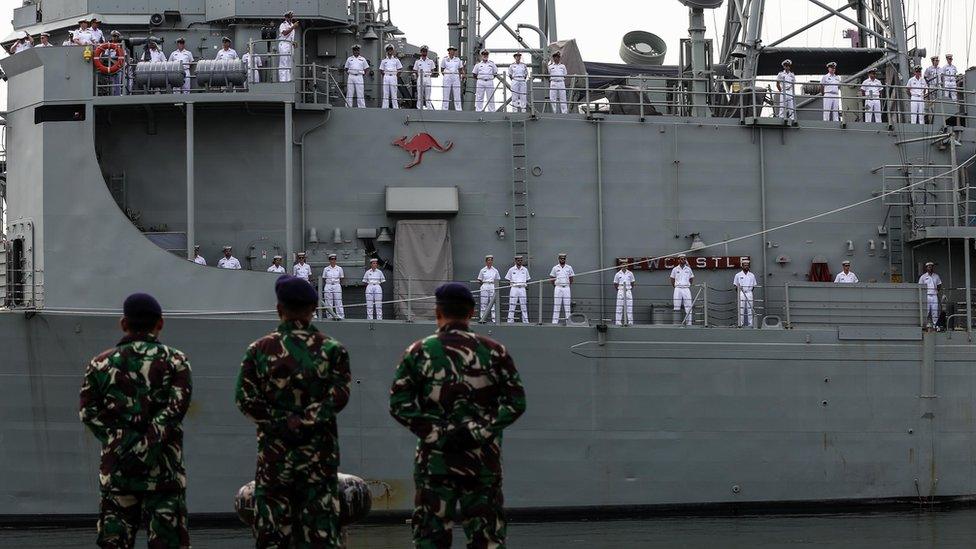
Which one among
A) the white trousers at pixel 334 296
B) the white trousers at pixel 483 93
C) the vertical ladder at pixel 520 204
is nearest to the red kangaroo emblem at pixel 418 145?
the vertical ladder at pixel 520 204

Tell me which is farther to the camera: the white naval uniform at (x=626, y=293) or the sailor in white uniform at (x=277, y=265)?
the white naval uniform at (x=626, y=293)

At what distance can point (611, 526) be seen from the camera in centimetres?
1562

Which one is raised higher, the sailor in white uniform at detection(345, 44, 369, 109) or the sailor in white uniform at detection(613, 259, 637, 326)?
the sailor in white uniform at detection(345, 44, 369, 109)

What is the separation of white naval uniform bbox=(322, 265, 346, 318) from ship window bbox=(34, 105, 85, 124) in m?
3.45

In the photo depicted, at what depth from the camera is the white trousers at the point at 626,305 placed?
1741 centimetres

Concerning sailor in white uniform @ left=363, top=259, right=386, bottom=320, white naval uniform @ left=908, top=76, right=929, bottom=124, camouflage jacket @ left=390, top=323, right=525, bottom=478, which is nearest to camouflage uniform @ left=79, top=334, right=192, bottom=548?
camouflage jacket @ left=390, top=323, right=525, bottom=478

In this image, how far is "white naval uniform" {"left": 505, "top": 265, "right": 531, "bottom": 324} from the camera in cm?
1711

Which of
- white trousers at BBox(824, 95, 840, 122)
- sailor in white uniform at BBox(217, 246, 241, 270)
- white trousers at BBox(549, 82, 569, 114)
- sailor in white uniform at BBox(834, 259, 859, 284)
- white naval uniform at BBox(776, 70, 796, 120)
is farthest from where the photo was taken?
white trousers at BBox(824, 95, 840, 122)

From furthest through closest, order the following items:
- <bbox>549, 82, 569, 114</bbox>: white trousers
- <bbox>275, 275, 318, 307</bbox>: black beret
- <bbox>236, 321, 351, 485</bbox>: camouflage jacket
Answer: <bbox>549, 82, 569, 114</bbox>: white trousers
<bbox>275, 275, 318, 307</bbox>: black beret
<bbox>236, 321, 351, 485</bbox>: camouflage jacket

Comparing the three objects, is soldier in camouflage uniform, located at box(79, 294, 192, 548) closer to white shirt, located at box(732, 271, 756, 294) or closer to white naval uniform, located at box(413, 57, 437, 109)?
white naval uniform, located at box(413, 57, 437, 109)

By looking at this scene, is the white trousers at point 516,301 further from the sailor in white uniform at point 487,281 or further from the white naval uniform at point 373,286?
the white naval uniform at point 373,286

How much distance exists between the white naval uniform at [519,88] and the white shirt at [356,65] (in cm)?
200

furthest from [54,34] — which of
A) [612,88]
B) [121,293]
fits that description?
[612,88]

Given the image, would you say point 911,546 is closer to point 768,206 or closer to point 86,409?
point 768,206
